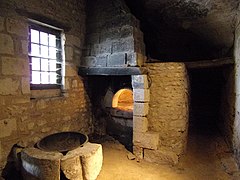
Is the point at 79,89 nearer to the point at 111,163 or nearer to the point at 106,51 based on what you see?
the point at 106,51

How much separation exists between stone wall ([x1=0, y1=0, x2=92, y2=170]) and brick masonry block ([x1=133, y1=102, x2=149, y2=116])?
1.48m

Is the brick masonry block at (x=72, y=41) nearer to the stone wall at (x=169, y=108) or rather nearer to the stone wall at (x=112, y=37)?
the stone wall at (x=112, y=37)

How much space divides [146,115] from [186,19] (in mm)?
2180

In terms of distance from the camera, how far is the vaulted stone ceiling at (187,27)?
3407mm

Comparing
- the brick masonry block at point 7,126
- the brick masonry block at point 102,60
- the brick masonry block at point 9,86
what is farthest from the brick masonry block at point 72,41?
the brick masonry block at point 7,126

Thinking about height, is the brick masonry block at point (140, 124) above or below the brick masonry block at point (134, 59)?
below

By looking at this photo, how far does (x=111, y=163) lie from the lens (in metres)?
3.70

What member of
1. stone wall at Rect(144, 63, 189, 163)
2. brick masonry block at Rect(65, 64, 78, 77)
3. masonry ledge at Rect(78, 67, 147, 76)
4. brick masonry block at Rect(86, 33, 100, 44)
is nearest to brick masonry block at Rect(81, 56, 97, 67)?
masonry ledge at Rect(78, 67, 147, 76)

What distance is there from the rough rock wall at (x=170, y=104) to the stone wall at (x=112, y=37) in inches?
21.7

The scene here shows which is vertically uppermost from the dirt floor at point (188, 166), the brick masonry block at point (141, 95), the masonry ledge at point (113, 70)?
the masonry ledge at point (113, 70)

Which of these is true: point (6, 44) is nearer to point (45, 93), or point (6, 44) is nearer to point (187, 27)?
point (45, 93)

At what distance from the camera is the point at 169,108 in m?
3.69

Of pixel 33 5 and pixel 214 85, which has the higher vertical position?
pixel 33 5

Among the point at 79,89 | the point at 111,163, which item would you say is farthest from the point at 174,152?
the point at 79,89
